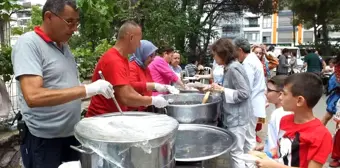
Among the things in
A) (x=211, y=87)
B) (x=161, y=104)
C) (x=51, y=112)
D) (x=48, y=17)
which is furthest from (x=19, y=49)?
(x=211, y=87)

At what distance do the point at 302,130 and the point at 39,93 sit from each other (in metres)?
1.28

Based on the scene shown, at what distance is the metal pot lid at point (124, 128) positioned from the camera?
1209mm

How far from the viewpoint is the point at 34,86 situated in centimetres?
148

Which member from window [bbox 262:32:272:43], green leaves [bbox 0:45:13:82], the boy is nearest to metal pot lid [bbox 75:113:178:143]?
the boy

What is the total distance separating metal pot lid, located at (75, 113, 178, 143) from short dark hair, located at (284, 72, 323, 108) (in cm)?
67

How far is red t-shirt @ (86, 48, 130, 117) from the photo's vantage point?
188 cm

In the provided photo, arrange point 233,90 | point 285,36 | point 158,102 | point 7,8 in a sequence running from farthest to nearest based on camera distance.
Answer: point 285,36 → point 7,8 → point 233,90 → point 158,102

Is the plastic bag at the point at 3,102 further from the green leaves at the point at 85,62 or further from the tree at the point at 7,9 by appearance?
the green leaves at the point at 85,62

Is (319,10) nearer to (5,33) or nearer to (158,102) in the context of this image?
(5,33)

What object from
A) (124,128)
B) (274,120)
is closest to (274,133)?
(274,120)

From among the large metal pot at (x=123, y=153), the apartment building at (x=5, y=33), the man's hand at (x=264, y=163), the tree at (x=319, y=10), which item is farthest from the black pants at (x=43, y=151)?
the tree at (x=319, y=10)

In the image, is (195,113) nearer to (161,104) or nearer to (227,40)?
(161,104)

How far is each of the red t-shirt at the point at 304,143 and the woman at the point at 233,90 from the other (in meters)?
1.16

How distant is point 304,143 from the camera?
1.52 meters
